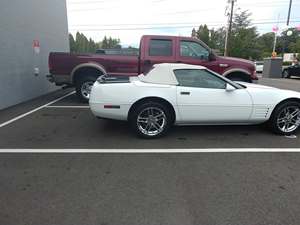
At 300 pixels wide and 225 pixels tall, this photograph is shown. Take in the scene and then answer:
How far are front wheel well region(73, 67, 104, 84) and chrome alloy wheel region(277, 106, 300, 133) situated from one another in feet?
17.4

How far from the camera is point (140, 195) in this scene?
293 centimetres

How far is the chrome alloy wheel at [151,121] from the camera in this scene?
4.75 metres

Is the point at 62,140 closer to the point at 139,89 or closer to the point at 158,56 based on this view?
the point at 139,89

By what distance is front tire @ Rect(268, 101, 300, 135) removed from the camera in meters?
5.00

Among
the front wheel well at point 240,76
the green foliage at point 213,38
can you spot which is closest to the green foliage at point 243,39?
the green foliage at point 213,38

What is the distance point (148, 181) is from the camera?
3262 millimetres

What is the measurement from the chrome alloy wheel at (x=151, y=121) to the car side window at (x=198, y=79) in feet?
2.36

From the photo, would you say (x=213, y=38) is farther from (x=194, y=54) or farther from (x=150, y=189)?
(x=150, y=189)

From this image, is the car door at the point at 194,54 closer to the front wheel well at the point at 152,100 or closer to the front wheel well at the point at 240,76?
the front wheel well at the point at 240,76

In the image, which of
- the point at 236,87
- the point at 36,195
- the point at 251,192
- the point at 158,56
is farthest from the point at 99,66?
the point at 251,192

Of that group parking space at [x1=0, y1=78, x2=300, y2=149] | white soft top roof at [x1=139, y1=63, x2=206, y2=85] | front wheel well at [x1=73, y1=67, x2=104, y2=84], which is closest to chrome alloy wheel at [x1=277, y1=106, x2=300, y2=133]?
parking space at [x1=0, y1=78, x2=300, y2=149]

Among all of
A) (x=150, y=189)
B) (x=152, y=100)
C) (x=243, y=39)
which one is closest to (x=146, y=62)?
(x=152, y=100)

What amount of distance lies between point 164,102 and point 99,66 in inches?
156

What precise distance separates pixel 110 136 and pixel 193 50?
4.10 m
